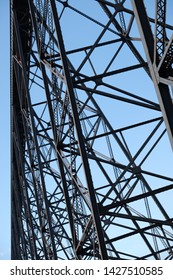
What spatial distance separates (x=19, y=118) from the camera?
30.8 metres

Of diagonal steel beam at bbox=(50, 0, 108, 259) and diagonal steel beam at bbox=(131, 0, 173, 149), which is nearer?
diagonal steel beam at bbox=(131, 0, 173, 149)

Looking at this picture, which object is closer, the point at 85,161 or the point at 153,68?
the point at 153,68

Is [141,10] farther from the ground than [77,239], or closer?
farther from the ground

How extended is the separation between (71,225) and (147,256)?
10.1 feet

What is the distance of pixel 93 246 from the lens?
41.1 ft

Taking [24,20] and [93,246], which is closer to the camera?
[93,246]

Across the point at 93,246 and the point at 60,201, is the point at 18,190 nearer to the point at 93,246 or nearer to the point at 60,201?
the point at 60,201

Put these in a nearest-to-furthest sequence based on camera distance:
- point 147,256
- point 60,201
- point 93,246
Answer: point 93,246
point 147,256
point 60,201

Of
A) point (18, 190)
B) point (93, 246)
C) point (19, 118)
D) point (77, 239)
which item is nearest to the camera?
point (93, 246)

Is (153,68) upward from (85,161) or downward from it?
downward

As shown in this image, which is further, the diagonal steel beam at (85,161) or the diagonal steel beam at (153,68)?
the diagonal steel beam at (85,161)
